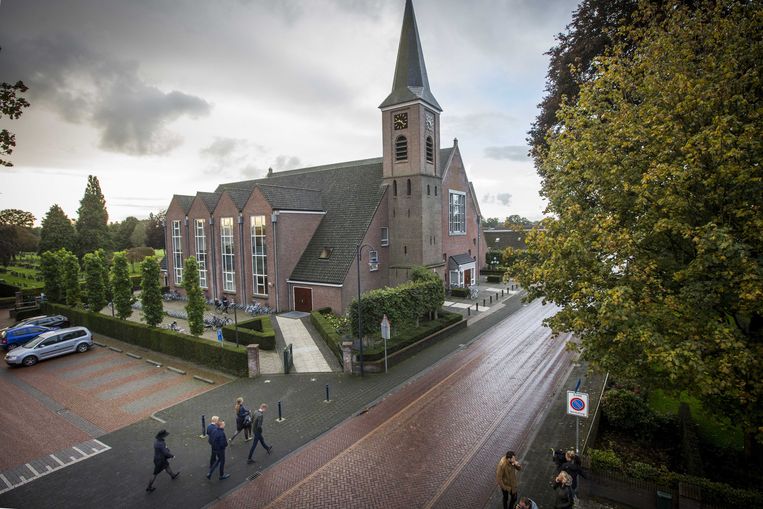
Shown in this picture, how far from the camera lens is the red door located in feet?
101

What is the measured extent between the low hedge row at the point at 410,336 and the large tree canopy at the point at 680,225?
34.6 feet

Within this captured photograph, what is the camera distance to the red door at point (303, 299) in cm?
3069

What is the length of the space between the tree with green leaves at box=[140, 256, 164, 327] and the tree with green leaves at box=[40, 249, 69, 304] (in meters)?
14.6

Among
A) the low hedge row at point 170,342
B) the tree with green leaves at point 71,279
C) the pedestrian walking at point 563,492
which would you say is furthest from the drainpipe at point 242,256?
the pedestrian walking at point 563,492

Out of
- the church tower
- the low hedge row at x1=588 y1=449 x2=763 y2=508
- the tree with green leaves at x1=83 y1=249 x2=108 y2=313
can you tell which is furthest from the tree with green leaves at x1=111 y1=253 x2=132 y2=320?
the low hedge row at x1=588 y1=449 x2=763 y2=508

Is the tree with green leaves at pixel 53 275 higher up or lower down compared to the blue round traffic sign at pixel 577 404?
higher up

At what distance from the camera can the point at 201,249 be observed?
38219 mm

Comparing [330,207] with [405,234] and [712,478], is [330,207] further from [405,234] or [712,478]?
[712,478]

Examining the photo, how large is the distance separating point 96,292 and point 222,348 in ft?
52.0

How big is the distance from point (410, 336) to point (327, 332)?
4895mm

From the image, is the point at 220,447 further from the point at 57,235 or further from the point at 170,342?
the point at 57,235

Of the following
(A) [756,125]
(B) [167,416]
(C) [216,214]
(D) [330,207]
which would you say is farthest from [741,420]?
(C) [216,214]

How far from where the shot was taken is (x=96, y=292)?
2802cm

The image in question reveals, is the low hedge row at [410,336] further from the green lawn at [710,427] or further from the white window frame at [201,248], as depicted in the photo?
the white window frame at [201,248]
